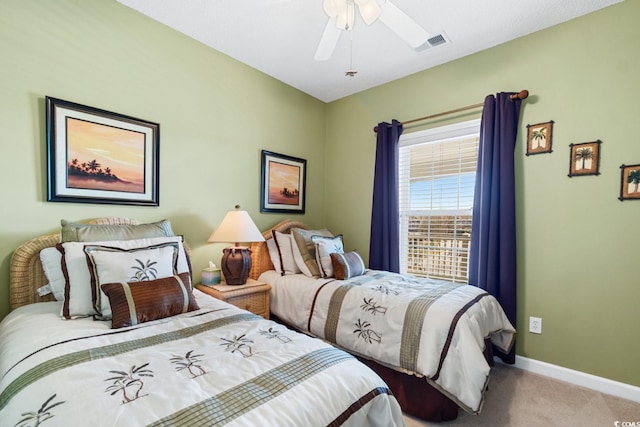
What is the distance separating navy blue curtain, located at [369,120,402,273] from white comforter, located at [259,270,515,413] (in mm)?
515

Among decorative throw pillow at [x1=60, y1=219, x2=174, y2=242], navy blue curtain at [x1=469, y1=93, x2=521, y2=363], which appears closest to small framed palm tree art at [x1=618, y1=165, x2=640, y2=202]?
navy blue curtain at [x1=469, y1=93, x2=521, y2=363]

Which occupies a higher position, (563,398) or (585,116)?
(585,116)

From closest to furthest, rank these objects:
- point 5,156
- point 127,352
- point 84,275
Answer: point 127,352, point 84,275, point 5,156

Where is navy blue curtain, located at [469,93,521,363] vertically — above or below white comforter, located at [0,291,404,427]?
above

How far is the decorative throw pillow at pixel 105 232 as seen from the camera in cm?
171

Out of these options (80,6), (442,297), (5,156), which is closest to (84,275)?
(5,156)

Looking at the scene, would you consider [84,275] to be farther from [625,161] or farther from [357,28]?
[625,161]

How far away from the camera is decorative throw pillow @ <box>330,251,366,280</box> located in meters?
2.53

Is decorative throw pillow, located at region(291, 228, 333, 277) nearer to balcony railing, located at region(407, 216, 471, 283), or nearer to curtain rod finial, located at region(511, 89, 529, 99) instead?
balcony railing, located at region(407, 216, 471, 283)

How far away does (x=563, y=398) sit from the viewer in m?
2.03

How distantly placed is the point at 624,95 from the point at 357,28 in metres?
1.98

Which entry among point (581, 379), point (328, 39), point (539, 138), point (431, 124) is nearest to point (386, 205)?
point (431, 124)

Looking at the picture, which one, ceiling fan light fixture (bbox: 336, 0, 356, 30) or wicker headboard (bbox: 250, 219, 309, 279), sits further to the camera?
wicker headboard (bbox: 250, 219, 309, 279)

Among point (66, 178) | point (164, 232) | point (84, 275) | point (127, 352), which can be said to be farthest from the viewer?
point (164, 232)
